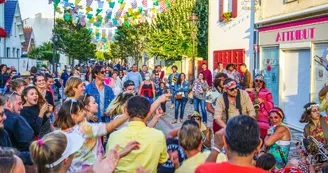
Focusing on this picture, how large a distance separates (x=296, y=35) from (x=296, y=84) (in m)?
1.58

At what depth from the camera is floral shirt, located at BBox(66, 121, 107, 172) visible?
4359 mm

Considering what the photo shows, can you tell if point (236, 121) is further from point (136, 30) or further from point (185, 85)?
Result: point (136, 30)

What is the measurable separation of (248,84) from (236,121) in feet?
30.3

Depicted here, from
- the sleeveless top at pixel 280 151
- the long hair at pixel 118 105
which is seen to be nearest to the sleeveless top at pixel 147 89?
the long hair at pixel 118 105

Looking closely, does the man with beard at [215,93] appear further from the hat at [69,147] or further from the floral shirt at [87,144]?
the hat at [69,147]

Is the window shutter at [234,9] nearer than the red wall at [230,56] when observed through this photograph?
No

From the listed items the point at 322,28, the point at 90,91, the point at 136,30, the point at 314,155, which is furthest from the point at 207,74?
the point at 136,30

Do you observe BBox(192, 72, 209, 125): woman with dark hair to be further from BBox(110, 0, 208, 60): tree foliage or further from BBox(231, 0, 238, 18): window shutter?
BBox(110, 0, 208, 60): tree foliage

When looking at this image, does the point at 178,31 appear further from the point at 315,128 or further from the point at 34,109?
the point at 315,128

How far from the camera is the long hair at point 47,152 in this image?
2891 mm

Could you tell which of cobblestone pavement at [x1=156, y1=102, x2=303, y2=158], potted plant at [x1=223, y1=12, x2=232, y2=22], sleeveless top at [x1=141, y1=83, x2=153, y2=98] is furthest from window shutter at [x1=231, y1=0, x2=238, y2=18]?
sleeveless top at [x1=141, y1=83, x2=153, y2=98]

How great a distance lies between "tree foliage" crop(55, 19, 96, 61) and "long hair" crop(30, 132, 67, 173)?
51836mm

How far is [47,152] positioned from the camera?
9.48 ft

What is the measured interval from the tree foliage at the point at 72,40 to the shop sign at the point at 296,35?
4172 cm
